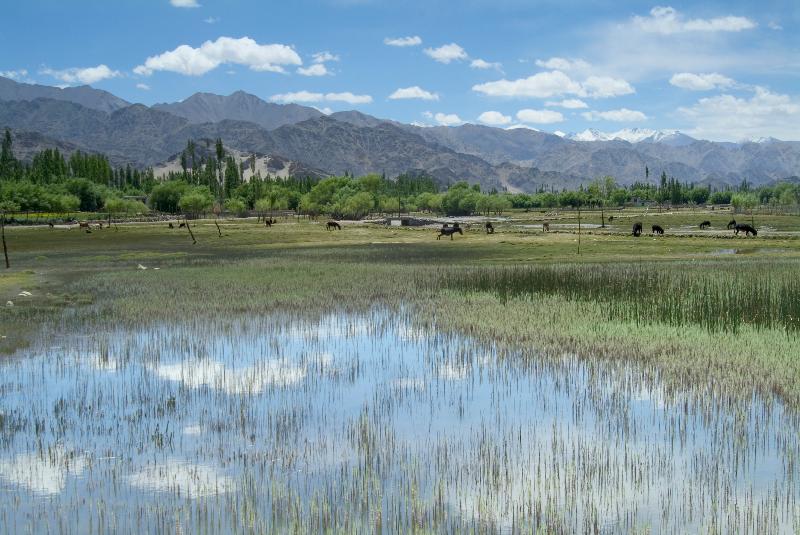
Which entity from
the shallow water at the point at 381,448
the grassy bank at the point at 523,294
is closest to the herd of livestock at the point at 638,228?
the grassy bank at the point at 523,294

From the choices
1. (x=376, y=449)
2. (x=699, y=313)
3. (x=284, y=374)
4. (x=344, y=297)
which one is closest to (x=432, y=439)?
(x=376, y=449)

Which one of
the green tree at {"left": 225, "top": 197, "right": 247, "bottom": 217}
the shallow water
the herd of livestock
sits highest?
the green tree at {"left": 225, "top": 197, "right": 247, "bottom": 217}

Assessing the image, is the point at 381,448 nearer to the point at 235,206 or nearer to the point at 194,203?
the point at 194,203

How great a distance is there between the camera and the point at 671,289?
29984 millimetres

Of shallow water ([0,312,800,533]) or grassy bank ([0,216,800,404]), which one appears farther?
grassy bank ([0,216,800,404])

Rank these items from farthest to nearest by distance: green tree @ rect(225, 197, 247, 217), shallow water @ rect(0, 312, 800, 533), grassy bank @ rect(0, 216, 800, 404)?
green tree @ rect(225, 197, 247, 217)
grassy bank @ rect(0, 216, 800, 404)
shallow water @ rect(0, 312, 800, 533)

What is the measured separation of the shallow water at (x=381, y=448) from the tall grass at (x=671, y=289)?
24.3ft

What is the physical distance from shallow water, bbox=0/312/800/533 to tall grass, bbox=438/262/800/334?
740 cm

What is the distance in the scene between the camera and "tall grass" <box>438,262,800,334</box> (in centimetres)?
2330

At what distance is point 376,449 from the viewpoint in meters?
12.1

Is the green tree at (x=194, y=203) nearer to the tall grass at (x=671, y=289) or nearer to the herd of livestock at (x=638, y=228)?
the herd of livestock at (x=638, y=228)

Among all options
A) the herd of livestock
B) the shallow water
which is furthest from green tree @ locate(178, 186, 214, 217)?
the shallow water

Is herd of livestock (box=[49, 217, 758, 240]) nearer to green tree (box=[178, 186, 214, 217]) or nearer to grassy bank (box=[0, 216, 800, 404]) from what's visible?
grassy bank (box=[0, 216, 800, 404])

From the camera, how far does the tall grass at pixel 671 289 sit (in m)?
23.3
